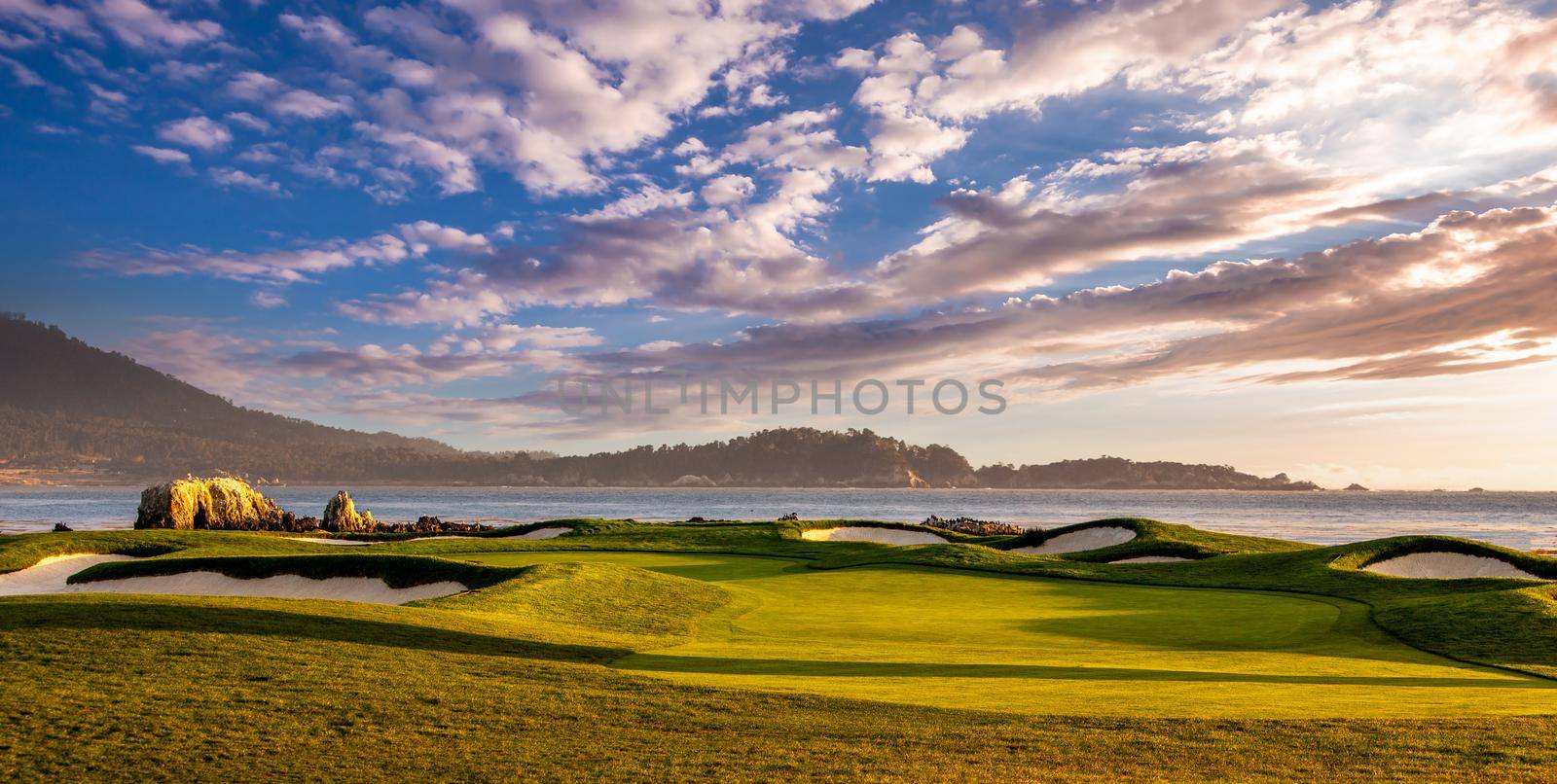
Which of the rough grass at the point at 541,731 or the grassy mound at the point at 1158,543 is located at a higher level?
the rough grass at the point at 541,731

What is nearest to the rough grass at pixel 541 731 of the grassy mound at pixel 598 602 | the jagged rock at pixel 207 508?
the grassy mound at pixel 598 602

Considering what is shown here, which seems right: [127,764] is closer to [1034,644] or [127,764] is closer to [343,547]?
[1034,644]

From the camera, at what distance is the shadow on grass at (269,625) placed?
11.2 meters

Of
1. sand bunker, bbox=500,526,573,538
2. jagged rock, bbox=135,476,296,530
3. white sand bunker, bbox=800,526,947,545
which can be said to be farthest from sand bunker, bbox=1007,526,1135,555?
jagged rock, bbox=135,476,296,530

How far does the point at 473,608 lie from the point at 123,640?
537 cm

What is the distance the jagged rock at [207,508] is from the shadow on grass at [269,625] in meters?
38.1

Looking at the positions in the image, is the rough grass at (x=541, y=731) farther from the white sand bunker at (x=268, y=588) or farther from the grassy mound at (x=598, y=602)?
the white sand bunker at (x=268, y=588)

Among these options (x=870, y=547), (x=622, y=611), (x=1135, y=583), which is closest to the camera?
(x=622, y=611)

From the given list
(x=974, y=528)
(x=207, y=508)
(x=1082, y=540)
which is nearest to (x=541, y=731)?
(x=1082, y=540)

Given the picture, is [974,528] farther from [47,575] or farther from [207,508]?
[47,575]

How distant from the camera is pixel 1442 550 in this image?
28.7 metres

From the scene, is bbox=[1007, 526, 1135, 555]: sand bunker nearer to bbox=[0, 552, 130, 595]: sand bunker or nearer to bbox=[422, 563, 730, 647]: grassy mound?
bbox=[422, 563, 730, 647]: grassy mound

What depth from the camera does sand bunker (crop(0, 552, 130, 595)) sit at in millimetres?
23703

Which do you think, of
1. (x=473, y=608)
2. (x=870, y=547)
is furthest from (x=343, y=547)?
(x=473, y=608)
